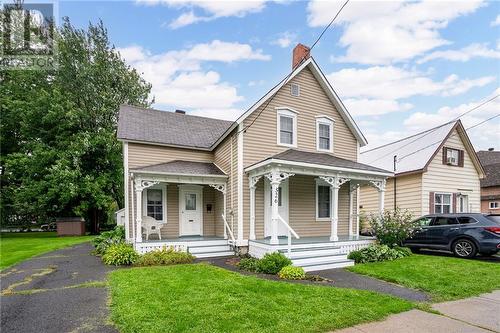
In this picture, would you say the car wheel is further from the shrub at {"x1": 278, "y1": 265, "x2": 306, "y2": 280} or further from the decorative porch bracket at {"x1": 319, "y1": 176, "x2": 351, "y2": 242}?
the shrub at {"x1": 278, "y1": 265, "x2": 306, "y2": 280}

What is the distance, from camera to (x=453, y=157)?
54.1 ft

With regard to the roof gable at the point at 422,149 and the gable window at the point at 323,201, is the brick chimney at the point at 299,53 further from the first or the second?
the roof gable at the point at 422,149

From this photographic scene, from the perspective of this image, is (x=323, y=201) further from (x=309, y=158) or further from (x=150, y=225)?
(x=150, y=225)

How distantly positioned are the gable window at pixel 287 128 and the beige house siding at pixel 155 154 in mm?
3953

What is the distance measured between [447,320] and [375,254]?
209 inches

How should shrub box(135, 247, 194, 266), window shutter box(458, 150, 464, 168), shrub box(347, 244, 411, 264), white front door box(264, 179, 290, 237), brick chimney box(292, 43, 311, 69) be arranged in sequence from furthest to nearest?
window shutter box(458, 150, 464, 168) → brick chimney box(292, 43, 311, 69) → white front door box(264, 179, 290, 237) → shrub box(347, 244, 411, 264) → shrub box(135, 247, 194, 266)

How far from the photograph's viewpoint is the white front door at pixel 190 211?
12.5 meters

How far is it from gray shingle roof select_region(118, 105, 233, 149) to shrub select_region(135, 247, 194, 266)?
16.0ft

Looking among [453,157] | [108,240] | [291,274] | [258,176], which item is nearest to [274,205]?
[258,176]

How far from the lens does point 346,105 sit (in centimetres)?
1320

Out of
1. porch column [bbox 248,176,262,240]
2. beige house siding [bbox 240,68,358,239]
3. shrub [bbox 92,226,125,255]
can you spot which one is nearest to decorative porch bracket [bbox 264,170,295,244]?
porch column [bbox 248,176,262,240]

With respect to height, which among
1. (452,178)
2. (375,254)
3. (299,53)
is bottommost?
(375,254)

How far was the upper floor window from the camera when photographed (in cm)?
1286

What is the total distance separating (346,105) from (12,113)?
23750 mm
